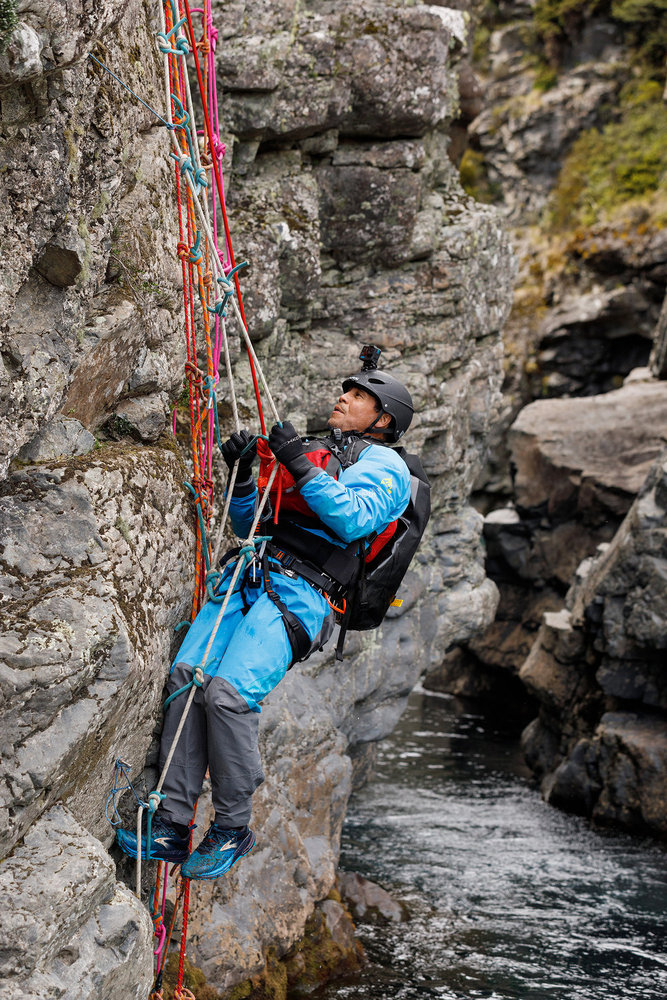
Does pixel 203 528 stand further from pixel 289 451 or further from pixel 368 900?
pixel 368 900

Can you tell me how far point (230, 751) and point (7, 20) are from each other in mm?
3732

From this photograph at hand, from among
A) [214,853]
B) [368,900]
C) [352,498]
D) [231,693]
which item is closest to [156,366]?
[352,498]

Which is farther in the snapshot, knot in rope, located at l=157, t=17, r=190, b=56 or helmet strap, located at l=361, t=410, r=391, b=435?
helmet strap, located at l=361, t=410, r=391, b=435

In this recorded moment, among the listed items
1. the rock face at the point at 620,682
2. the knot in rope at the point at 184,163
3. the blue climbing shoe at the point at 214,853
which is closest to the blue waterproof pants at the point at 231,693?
the blue climbing shoe at the point at 214,853

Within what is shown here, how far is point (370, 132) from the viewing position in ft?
30.8

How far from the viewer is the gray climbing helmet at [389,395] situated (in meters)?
6.14

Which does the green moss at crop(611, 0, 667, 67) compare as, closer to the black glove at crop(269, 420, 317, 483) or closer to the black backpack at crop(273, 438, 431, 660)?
the black backpack at crop(273, 438, 431, 660)

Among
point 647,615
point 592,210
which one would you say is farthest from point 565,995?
point 592,210

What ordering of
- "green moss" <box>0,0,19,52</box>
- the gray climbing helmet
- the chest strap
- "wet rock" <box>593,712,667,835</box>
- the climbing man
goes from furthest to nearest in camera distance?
"wet rock" <box>593,712,667,835</box> → the gray climbing helmet → the chest strap → the climbing man → "green moss" <box>0,0,19,52</box>

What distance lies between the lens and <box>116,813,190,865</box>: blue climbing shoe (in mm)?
5332

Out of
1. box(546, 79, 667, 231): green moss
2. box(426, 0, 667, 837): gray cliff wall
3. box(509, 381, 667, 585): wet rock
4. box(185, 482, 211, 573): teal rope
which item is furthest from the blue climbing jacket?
box(546, 79, 667, 231): green moss

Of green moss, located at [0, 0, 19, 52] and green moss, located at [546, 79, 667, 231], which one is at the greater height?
green moss, located at [546, 79, 667, 231]

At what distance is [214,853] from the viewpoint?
5457 millimetres

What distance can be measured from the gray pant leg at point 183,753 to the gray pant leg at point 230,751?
143mm
